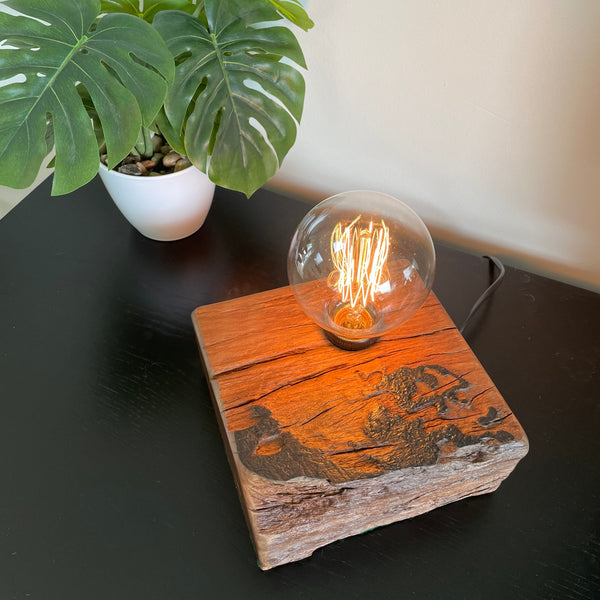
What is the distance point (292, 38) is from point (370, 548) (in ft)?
2.22

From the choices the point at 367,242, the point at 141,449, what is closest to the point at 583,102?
the point at 367,242

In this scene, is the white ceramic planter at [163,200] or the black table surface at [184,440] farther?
the white ceramic planter at [163,200]

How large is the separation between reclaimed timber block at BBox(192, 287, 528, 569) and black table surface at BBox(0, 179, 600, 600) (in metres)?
0.05

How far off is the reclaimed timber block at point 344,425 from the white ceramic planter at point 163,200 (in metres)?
0.23

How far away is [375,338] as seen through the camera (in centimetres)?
74

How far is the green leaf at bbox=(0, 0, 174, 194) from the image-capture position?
0.60m

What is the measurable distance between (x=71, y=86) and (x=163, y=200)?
276 millimetres

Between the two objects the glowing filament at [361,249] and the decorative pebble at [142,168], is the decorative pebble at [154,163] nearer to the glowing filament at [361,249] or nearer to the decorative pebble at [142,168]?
the decorative pebble at [142,168]

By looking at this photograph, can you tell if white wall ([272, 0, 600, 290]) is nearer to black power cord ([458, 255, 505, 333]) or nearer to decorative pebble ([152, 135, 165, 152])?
black power cord ([458, 255, 505, 333])

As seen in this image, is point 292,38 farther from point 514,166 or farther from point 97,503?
point 97,503

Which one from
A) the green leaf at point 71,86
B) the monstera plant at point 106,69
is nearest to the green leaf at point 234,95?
the monstera plant at point 106,69

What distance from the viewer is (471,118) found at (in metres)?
0.84

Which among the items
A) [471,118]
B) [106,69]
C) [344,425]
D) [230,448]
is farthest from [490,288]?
[106,69]

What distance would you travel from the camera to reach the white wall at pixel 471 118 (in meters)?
0.73
